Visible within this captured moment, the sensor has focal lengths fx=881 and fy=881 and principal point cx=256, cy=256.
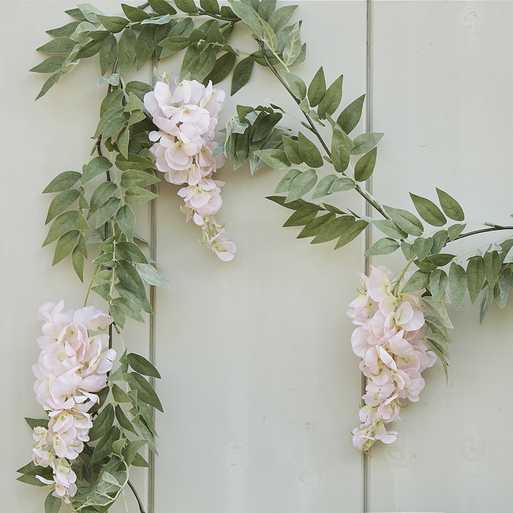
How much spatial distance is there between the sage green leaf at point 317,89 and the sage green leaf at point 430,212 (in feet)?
0.50

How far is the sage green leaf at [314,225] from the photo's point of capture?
3.16ft

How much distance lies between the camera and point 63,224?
1.01 metres

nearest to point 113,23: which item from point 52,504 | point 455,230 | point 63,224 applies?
point 63,224

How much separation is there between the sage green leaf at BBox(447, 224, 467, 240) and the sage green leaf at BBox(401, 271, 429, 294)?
49mm

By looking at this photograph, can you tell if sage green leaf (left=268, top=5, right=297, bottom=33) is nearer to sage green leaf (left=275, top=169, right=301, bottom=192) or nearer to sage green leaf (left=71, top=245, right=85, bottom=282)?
sage green leaf (left=275, top=169, right=301, bottom=192)

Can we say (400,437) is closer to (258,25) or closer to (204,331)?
(204,331)

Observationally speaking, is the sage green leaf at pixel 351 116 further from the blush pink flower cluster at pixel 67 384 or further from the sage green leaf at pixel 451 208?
the blush pink flower cluster at pixel 67 384

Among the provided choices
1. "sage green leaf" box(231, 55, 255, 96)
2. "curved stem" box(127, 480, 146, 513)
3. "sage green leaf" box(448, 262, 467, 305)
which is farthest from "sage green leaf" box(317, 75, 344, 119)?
"curved stem" box(127, 480, 146, 513)

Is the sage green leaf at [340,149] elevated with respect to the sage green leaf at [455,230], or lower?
elevated

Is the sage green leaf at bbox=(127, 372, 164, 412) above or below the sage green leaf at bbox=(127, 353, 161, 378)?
below

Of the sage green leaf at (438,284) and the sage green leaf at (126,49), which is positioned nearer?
the sage green leaf at (438,284)

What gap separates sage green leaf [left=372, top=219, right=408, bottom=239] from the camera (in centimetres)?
92

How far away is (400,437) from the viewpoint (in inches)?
39.0

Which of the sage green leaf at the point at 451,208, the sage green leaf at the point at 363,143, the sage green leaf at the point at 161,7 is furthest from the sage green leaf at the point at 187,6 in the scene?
the sage green leaf at the point at 451,208
